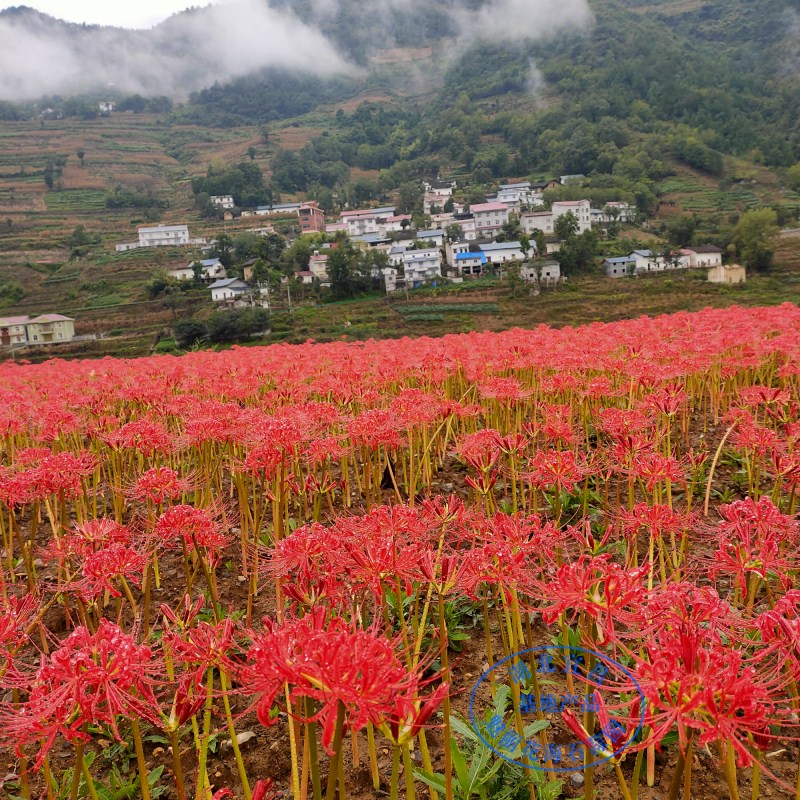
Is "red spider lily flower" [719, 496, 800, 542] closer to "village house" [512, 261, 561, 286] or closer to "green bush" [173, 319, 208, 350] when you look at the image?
"green bush" [173, 319, 208, 350]

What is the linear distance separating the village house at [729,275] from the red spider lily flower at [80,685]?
64.3 m

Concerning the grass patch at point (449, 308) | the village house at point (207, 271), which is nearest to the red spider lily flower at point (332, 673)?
the grass patch at point (449, 308)

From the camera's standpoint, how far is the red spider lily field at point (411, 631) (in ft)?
4.94

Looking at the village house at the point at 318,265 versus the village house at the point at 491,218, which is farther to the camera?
the village house at the point at 491,218

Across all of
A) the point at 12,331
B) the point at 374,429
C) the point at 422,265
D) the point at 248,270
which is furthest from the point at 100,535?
the point at 248,270

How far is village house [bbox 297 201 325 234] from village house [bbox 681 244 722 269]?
7049cm

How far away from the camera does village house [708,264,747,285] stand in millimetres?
55844

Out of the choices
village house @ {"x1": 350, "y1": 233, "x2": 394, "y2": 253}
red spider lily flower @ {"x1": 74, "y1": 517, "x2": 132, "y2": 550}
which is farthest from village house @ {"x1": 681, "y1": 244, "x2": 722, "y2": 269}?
red spider lily flower @ {"x1": 74, "y1": 517, "x2": 132, "y2": 550}

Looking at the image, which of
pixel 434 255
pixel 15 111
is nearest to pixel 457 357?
pixel 434 255

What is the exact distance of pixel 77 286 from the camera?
7362 cm

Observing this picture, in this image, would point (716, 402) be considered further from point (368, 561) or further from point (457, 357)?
point (368, 561)

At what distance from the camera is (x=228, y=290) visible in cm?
6919

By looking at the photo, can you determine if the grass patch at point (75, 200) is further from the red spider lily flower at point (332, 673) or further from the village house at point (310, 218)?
the red spider lily flower at point (332, 673)

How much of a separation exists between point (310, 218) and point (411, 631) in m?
122
